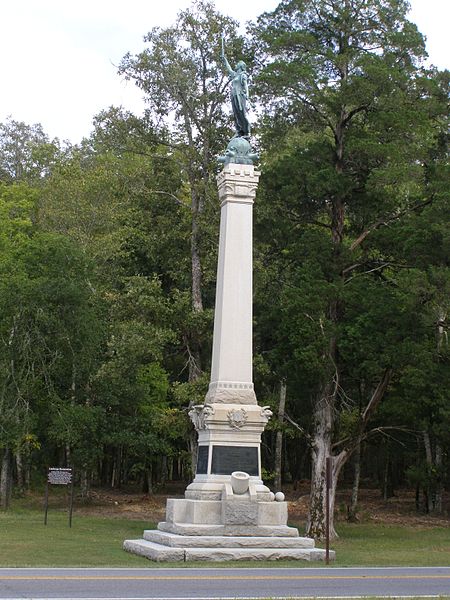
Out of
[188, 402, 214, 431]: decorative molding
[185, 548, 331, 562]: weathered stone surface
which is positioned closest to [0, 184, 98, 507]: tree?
[188, 402, 214, 431]: decorative molding

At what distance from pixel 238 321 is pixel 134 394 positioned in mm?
18006

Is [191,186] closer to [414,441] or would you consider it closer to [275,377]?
[275,377]

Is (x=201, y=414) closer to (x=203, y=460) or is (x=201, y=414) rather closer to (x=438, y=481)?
(x=203, y=460)

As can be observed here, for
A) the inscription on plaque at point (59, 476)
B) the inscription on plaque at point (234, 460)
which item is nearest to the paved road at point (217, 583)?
the inscription on plaque at point (234, 460)

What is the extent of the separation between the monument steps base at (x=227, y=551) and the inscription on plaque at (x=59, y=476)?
25.6ft

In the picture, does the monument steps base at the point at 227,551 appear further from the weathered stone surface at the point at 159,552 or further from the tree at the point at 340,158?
Answer: the tree at the point at 340,158

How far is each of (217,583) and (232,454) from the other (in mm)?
7839

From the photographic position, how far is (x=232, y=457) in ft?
74.0

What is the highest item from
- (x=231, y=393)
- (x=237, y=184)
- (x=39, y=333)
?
(x=237, y=184)

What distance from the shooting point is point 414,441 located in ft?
142

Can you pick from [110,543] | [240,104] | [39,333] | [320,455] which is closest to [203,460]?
[110,543]

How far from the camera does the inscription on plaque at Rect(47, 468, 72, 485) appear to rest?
1126 inches

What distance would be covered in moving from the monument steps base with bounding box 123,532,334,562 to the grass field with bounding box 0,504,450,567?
326mm

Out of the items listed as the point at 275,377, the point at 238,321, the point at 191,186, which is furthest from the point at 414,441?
the point at 238,321
